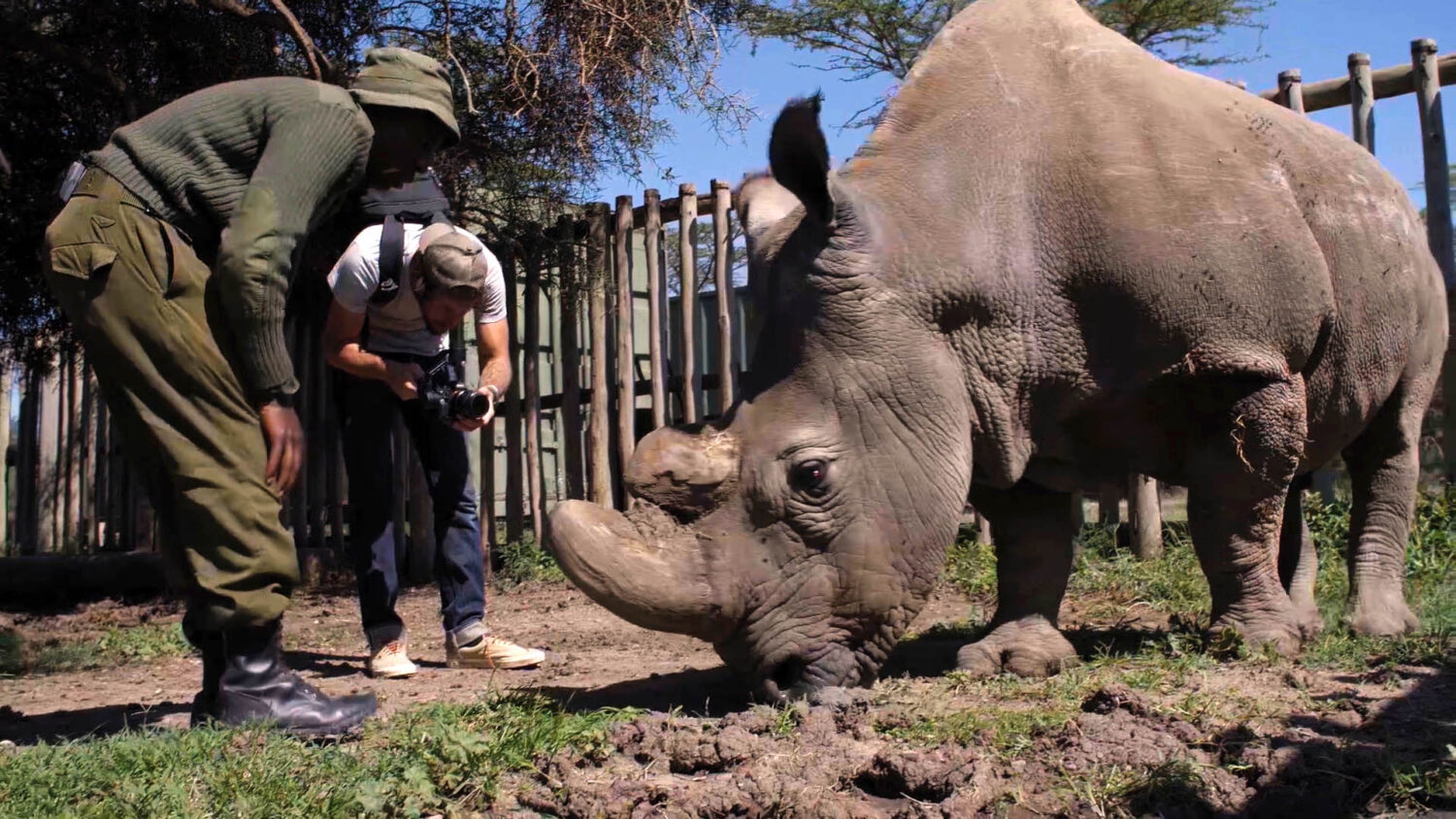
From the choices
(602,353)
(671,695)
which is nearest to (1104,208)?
(671,695)

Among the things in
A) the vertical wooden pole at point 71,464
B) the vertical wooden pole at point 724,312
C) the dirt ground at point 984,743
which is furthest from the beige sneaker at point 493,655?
→ the vertical wooden pole at point 71,464

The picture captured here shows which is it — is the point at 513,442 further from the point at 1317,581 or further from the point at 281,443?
the point at 281,443

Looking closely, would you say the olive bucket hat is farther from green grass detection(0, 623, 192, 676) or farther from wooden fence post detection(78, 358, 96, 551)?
wooden fence post detection(78, 358, 96, 551)

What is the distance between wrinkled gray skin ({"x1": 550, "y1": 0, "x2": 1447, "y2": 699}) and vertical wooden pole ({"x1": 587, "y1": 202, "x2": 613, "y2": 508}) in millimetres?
4128

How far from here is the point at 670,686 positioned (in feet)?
14.3

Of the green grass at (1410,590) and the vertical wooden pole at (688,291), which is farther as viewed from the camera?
the vertical wooden pole at (688,291)

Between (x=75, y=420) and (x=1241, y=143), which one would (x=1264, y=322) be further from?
(x=75, y=420)

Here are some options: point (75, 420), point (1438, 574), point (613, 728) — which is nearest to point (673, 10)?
point (1438, 574)

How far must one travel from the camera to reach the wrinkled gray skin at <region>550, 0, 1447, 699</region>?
3805mm

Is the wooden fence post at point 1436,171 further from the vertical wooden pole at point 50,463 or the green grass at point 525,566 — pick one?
the vertical wooden pole at point 50,463

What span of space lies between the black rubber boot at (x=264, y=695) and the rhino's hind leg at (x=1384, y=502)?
3.88 meters

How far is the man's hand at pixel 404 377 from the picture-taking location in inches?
197

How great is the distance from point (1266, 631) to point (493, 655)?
2.73m

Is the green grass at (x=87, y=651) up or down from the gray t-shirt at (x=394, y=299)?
down
